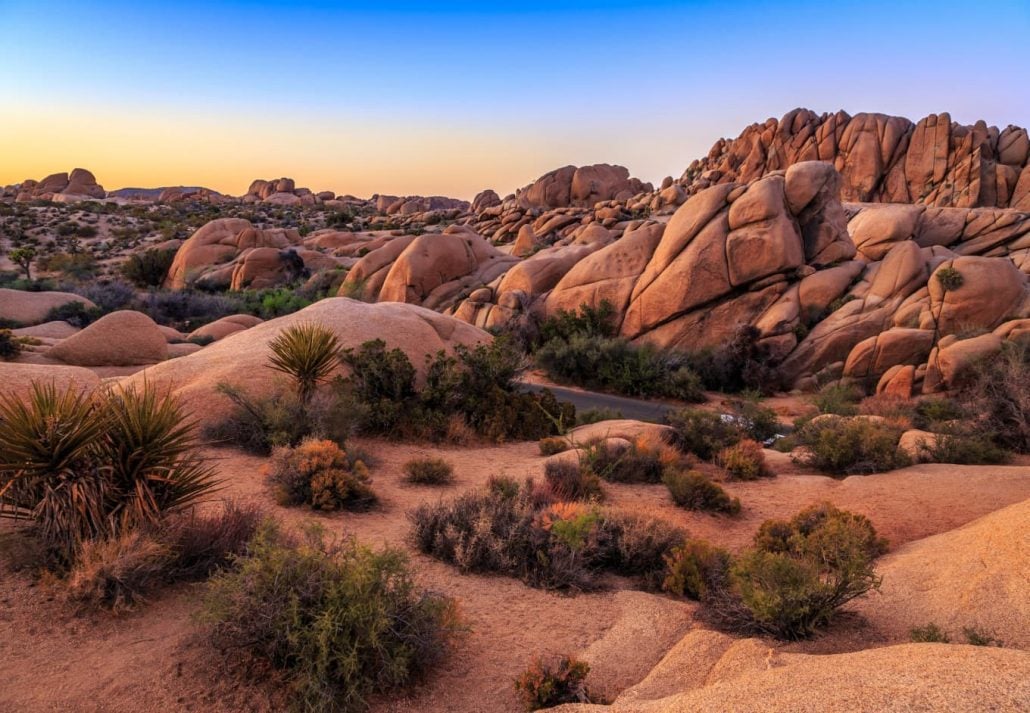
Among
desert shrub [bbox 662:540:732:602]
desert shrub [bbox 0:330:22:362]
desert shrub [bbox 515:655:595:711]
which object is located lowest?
desert shrub [bbox 662:540:732:602]

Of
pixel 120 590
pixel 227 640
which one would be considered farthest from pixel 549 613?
pixel 120 590

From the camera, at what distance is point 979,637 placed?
416 cm

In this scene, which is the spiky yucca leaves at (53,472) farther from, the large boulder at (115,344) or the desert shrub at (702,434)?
the large boulder at (115,344)

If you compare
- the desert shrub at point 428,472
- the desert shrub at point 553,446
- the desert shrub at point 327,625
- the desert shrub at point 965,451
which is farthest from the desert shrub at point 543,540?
the desert shrub at point 965,451

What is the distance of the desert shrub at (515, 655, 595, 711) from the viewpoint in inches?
163

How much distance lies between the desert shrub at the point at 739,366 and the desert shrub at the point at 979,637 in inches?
689

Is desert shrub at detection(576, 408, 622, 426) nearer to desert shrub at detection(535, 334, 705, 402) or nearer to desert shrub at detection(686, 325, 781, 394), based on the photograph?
desert shrub at detection(535, 334, 705, 402)

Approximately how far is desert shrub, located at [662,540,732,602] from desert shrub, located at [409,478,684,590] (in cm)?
31

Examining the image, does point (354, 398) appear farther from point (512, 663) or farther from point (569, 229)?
point (569, 229)

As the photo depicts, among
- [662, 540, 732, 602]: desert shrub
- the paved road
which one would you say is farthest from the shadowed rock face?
[662, 540, 732, 602]: desert shrub

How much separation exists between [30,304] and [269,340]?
1546 centimetres

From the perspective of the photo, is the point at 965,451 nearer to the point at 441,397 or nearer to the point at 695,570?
the point at 695,570

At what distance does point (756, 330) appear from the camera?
22.3 m

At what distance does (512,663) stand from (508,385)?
32.3ft
